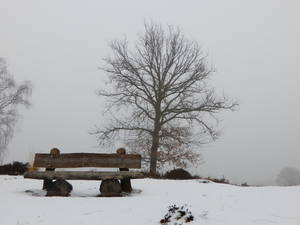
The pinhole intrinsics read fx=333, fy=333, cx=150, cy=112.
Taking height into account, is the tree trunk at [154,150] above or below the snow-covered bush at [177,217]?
above

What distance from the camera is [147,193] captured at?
1116 cm

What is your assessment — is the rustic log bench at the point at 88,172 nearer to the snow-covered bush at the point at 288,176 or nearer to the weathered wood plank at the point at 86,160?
the weathered wood plank at the point at 86,160

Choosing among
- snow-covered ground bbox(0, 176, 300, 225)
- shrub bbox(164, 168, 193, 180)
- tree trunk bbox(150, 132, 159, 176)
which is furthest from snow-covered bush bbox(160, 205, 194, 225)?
tree trunk bbox(150, 132, 159, 176)

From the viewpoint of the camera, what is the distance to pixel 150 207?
8719mm

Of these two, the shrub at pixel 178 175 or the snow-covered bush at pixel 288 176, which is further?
the snow-covered bush at pixel 288 176

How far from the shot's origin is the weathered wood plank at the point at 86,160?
11203mm

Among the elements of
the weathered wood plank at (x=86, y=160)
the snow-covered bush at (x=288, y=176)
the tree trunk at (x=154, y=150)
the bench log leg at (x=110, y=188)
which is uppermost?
the snow-covered bush at (x=288, y=176)

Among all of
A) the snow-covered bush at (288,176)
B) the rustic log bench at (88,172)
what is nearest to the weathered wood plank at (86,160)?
the rustic log bench at (88,172)

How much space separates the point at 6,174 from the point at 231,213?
12.5 meters

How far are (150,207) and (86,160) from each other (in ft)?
11.2

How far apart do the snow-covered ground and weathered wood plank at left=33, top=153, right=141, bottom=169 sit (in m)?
0.99

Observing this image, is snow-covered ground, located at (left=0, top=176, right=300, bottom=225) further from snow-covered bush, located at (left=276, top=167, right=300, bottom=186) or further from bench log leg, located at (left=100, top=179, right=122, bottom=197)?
snow-covered bush, located at (left=276, top=167, right=300, bottom=186)

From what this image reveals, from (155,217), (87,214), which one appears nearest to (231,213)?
(155,217)

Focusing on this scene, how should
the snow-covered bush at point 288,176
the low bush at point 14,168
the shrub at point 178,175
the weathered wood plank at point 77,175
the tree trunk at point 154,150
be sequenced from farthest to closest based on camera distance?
1. the snow-covered bush at point 288,176
2. the tree trunk at point 154,150
3. the low bush at point 14,168
4. the shrub at point 178,175
5. the weathered wood plank at point 77,175
